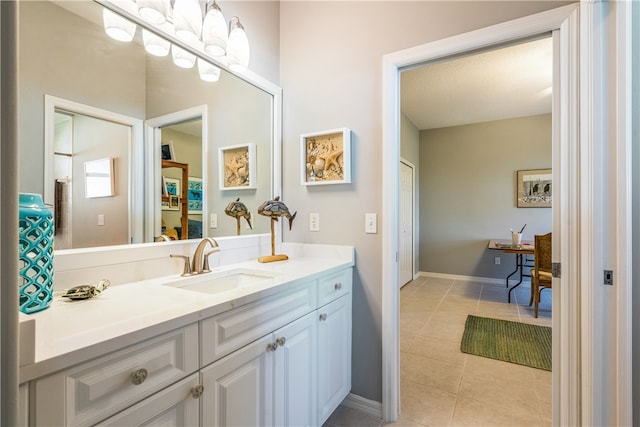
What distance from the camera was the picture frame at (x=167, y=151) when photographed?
4.66ft

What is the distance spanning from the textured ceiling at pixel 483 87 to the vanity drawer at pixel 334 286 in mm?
2044

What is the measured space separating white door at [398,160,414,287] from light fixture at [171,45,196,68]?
12.2ft

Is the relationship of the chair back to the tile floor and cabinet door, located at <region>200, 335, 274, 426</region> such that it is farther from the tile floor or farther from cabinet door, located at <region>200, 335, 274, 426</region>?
cabinet door, located at <region>200, 335, 274, 426</region>

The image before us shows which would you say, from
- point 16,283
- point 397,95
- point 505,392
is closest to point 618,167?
point 397,95

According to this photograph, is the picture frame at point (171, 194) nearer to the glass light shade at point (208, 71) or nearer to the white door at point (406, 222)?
the glass light shade at point (208, 71)

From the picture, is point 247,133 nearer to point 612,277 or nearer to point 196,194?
point 196,194

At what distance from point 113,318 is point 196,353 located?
0.25 meters

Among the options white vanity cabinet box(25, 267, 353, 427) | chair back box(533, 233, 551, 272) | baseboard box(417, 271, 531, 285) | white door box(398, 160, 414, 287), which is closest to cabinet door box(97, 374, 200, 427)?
white vanity cabinet box(25, 267, 353, 427)

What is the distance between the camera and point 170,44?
1.42 meters

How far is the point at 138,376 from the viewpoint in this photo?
74cm

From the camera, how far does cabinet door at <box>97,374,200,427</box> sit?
2.39 ft

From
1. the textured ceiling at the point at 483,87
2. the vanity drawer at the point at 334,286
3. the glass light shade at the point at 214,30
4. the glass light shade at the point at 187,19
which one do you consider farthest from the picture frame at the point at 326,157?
the textured ceiling at the point at 483,87

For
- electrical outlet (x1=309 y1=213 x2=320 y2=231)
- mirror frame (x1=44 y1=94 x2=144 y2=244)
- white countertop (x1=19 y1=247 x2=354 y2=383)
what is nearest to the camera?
white countertop (x1=19 y1=247 x2=354 y2=383)

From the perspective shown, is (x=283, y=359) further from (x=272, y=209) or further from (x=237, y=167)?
(x=237, y=167)
